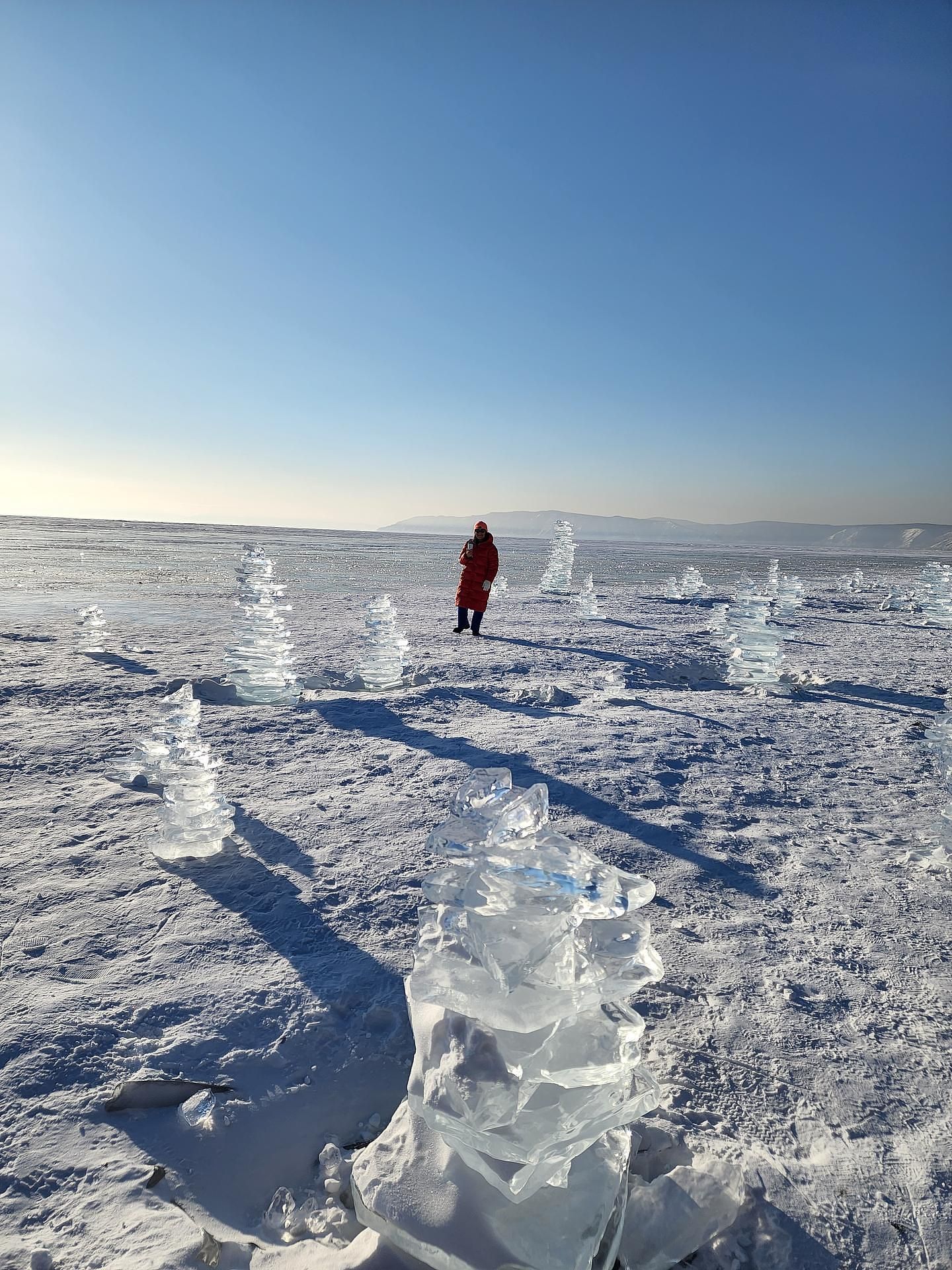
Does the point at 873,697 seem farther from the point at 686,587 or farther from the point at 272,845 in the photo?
the point at 686,587

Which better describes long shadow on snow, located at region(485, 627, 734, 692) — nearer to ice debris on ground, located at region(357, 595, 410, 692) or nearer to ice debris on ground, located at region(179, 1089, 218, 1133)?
ice debris on ground, located at region(357, 595, 410, 692)

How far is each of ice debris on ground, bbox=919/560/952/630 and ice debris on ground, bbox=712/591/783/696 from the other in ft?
34.5

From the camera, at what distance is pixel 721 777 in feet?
20.0

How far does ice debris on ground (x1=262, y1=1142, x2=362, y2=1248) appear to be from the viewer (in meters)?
2.04

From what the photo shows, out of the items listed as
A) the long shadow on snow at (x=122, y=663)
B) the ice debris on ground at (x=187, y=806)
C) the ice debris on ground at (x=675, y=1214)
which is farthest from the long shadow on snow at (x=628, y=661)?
the ice debris on ground at (x=675, y=1214)

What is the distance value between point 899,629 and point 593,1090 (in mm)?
17952

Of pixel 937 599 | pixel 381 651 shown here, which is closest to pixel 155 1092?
pixel 381 651

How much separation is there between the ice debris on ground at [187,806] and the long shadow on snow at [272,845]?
29cm

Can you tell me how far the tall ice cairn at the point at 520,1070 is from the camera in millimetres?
1805

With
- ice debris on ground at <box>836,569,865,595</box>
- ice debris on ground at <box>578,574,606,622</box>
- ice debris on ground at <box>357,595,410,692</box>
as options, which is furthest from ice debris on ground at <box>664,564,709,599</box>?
ice debris on ground at <box>357,595,410,692</box>

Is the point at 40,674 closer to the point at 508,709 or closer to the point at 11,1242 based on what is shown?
the point at 508,709

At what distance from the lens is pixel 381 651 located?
9.41 meters

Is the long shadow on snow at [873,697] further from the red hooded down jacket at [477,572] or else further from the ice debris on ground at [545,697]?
the red hooded down jacket at [477,572]

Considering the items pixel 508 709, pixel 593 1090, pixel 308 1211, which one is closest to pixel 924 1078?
pixel 593 1090
